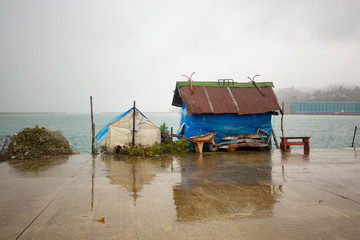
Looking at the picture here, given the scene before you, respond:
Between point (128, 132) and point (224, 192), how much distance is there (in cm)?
772

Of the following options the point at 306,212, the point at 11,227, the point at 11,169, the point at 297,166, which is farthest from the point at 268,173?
the point at 11,169

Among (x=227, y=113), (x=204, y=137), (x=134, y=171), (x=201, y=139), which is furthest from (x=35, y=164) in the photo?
(x=227, y=113)

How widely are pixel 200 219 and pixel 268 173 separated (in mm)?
4304

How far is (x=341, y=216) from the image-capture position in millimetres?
4141

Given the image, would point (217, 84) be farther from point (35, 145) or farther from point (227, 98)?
point (35, 145)

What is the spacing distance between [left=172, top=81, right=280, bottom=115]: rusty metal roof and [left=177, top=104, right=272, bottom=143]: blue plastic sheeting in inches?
18.7

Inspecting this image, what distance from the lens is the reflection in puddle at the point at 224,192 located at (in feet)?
14.1

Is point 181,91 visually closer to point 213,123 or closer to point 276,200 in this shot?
point 213,123

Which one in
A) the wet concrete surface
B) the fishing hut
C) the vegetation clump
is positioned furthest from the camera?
the fishing hut

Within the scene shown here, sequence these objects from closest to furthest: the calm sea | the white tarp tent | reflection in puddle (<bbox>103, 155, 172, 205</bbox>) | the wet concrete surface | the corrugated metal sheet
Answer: the wet concrete surface, reflection in puddle (<bbox>103, 155, 172, 205</bbox>), the white tarp tent, the corrugated metal sheet, the calm sea

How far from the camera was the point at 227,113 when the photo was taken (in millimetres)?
12906

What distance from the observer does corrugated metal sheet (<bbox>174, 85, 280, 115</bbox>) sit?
40.8 ft

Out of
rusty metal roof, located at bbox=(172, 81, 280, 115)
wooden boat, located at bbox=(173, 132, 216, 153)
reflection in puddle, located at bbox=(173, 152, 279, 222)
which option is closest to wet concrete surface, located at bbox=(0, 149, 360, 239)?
reflection in puddle, located at bbox=(173, 152, 279, 222)

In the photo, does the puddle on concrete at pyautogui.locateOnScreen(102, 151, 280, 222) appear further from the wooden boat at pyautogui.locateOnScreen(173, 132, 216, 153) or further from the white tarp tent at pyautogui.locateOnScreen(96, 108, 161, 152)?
the wooden boat at pyautogui.locateOnScreen(173, 132, 216, 153)
